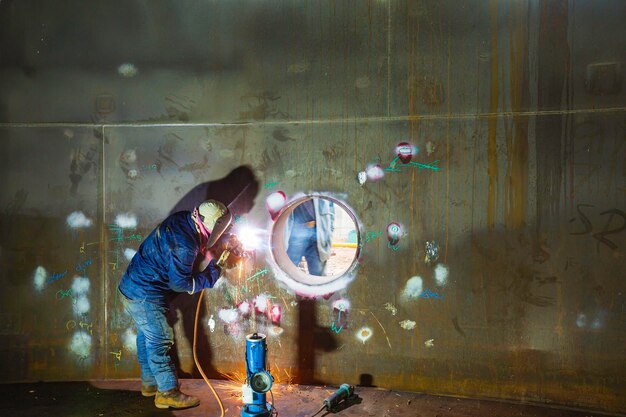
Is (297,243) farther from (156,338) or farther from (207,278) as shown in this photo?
(156,338)

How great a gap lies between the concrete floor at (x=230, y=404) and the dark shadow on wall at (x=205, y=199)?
0.28 metres

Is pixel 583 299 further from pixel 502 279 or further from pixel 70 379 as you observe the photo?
pixel 70 379

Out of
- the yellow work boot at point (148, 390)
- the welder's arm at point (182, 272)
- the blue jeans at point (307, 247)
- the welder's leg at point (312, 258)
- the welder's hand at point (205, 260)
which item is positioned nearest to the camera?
the welder's arm at point (182, 272)

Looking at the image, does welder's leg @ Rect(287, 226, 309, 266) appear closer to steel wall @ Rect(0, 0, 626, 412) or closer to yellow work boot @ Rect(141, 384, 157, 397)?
steel wall @ Rect(0, 0, 626, 412)

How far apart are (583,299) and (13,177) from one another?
235 inches

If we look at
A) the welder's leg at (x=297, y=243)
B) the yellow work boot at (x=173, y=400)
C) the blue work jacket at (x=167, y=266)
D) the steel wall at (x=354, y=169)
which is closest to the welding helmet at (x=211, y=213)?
the blue work jacket at (x=167, y=266)

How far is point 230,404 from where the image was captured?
4.33m

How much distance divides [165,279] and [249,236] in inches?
38.9

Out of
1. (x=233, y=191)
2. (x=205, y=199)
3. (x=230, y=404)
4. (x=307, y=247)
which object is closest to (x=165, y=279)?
(x=205, y=199)

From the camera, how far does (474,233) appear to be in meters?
4.48

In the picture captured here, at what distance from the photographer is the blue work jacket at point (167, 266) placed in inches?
163

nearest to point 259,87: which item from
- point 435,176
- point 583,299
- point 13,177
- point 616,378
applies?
point 435,176

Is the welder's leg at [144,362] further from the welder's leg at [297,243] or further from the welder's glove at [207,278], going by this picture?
the welder's leg at [297,243]

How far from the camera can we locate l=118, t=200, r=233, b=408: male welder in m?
4.17
